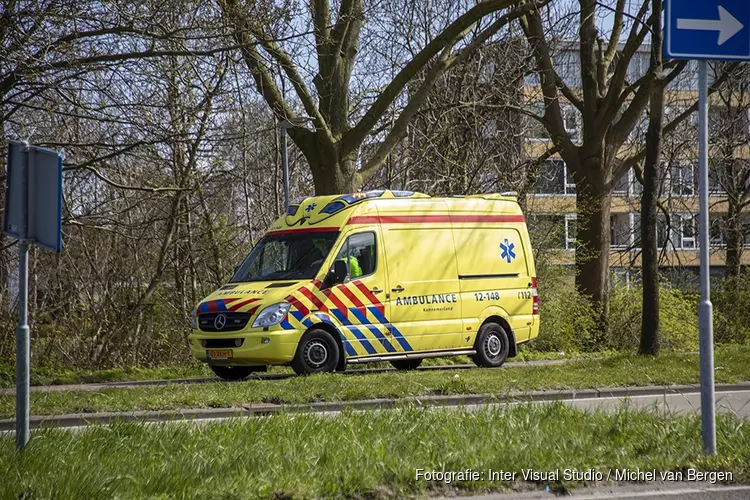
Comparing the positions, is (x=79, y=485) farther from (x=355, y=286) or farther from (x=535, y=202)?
(x=535, y=202)

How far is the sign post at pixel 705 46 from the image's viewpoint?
283 inches

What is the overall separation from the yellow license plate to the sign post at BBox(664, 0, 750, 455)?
27.6 feet

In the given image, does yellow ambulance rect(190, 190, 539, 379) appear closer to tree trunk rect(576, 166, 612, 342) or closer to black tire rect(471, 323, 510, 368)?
black tire rect(471, 323, 510, 368)

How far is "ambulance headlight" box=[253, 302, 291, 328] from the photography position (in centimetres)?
1430

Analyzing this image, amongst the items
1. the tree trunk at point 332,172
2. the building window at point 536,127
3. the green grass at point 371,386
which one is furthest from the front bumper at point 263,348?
the building window at point 536,127

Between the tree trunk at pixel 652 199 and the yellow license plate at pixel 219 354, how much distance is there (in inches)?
274

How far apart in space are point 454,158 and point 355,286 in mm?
9758

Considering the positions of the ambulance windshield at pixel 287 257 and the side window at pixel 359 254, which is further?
the side window at pixel 359 254

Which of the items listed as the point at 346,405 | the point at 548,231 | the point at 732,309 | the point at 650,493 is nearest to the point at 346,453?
the point at 650,493

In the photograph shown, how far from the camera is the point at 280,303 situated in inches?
566

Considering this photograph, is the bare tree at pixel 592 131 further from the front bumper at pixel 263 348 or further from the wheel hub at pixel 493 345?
the front bumper at pixel 263 348

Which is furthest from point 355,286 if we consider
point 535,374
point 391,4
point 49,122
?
point 391,4

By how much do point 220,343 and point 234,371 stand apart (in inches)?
36.7

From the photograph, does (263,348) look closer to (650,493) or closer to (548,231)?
(650,493)
